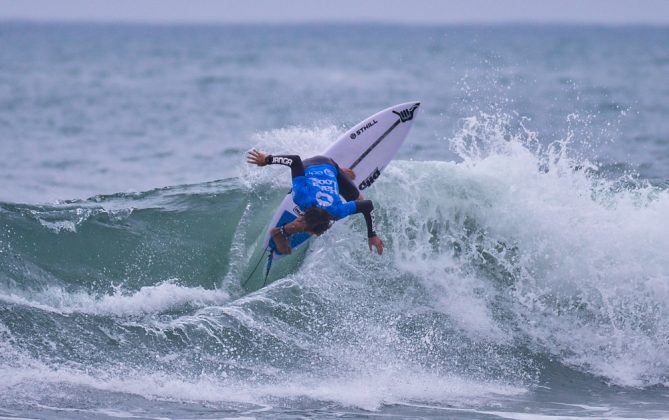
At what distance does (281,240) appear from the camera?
9797 millimetres

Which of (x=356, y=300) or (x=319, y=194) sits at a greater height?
(x=319, y=194)

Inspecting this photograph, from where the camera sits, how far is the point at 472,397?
8.32m

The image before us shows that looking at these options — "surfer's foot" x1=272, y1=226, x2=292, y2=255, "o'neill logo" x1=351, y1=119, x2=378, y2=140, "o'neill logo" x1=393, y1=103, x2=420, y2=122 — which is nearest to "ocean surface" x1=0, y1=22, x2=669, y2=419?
"surfer's foot" x1=272, y1=226, x2=292, y2=255

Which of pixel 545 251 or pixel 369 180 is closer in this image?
pixel 545 251

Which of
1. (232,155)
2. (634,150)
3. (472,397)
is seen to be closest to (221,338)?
(472,397)

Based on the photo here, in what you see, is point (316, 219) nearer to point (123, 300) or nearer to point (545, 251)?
point (123, 300)

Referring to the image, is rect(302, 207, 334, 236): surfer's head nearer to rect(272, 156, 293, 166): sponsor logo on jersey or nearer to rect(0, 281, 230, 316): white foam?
rect(272, 156, 293, 166): sponsor logo on jersey

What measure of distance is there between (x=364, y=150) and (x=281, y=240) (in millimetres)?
1667

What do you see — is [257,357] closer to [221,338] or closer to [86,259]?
[221,338]

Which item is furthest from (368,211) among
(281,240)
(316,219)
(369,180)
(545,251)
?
(545,251)

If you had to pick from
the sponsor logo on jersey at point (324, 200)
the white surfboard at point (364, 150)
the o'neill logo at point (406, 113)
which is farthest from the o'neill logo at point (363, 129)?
the sponsor logo on jersey at point (324, 200)

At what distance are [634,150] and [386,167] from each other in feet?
30.4

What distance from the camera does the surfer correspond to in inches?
354

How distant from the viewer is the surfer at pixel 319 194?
29.5ft
